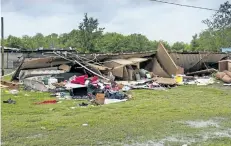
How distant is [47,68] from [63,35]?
102 ft

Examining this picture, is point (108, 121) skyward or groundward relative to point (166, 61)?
groundward

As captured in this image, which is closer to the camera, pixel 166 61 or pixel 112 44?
pixel 166 61

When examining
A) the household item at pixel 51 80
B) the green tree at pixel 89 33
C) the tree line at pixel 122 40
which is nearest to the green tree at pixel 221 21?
the tree line at pixel 122 40

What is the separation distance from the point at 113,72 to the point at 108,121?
354 inches

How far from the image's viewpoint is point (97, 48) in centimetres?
3597

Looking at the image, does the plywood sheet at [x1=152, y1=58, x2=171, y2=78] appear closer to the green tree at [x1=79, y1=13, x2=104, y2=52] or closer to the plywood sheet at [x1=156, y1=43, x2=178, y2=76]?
the plywood sheet at [x1=156, y1=43, x2=178, y2=76]

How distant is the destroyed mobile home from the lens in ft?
40.2

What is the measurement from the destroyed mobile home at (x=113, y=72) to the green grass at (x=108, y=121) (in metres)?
1.83

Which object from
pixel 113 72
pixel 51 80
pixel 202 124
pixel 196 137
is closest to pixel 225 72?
pixel 113 72

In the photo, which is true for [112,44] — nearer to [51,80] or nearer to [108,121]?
[51,80]

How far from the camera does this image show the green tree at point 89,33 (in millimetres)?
36094

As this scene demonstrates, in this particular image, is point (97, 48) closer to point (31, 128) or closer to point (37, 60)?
point (37, 60)

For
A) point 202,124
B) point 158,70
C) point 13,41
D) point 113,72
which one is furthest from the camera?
point 13,41

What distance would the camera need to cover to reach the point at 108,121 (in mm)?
6918
